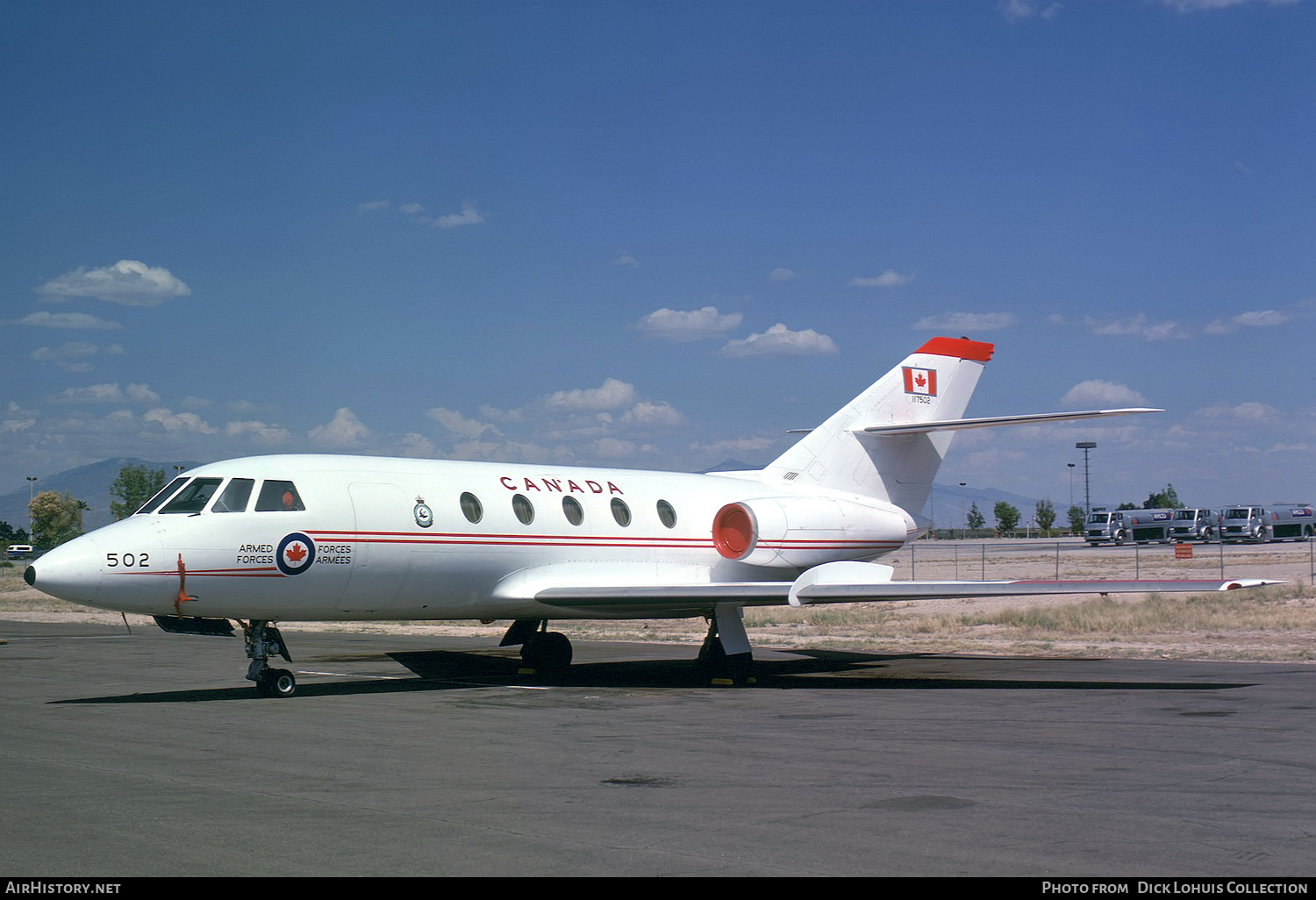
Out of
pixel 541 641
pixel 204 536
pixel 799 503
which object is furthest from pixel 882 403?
pixel 204 536

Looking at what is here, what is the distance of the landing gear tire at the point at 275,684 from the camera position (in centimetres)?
1555

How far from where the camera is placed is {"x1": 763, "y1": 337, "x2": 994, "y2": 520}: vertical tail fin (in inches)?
877

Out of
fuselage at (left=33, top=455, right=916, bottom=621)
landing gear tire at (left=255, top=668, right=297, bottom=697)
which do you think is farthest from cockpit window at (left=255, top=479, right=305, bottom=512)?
landing gear tire at (left=255, top=668, right=297, bottom=697)

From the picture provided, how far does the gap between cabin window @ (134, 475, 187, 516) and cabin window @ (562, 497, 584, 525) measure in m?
5.54

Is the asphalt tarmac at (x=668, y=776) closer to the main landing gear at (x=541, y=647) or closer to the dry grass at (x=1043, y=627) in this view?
the main landing gear at (x=541, y=647)

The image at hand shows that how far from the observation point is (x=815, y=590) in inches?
660

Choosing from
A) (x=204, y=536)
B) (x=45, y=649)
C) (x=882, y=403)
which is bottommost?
(x=45, y=649)

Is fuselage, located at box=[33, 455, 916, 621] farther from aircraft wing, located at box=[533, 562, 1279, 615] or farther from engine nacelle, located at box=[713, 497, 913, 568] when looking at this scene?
aircraft wing, located at box=[533, 562, 1279, 615]

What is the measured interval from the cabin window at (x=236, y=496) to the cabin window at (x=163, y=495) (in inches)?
22.4

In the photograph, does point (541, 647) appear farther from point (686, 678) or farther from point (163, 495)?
point (163, 495)

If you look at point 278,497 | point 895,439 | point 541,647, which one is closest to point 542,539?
point 541,647
